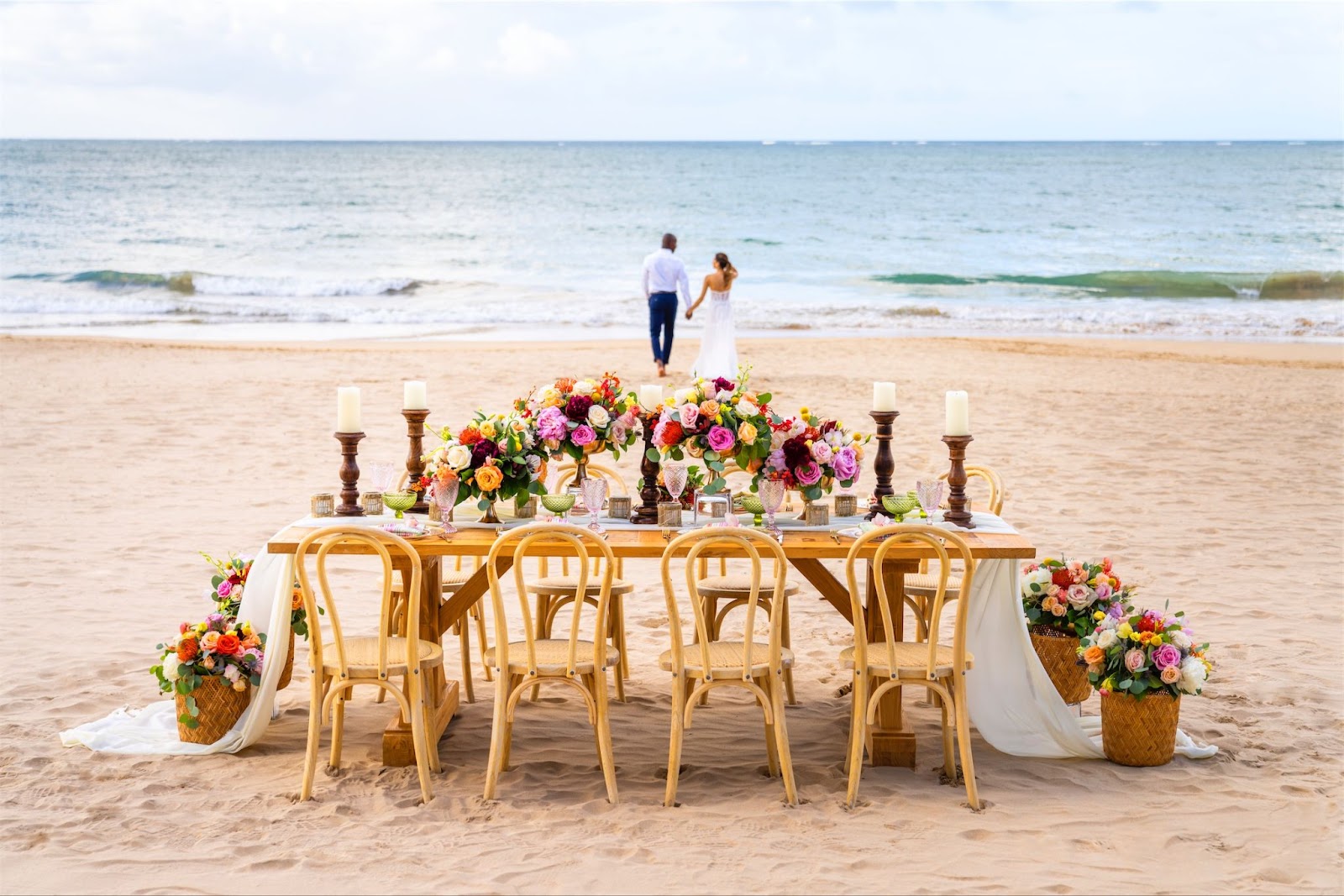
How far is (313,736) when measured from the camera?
4.32m

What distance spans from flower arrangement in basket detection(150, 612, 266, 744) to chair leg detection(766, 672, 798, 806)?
1912 millimetres

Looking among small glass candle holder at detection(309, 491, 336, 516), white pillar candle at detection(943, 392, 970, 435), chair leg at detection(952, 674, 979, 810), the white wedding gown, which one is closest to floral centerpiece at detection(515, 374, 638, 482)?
small glass candle holder at detection(309, 491, 336, 516)

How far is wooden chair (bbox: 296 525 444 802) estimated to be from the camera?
165 inches

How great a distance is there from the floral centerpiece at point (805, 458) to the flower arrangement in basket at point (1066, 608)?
955 millimetres

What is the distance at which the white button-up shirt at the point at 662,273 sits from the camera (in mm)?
14211

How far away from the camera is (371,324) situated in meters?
21.2

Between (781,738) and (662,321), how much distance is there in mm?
10481

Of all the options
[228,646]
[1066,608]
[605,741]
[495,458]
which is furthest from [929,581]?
[228,646]

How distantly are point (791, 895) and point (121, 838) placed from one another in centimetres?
202

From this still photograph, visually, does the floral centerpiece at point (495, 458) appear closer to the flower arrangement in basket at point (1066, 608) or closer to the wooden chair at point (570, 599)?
the wooden chair at point (570, 599)

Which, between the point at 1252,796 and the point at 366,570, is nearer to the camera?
the point at 1252,796

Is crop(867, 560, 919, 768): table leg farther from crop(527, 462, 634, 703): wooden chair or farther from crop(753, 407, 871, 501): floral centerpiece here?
crop(527, 462, 634, 703): wooden chair

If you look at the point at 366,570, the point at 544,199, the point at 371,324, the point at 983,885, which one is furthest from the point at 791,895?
the point at 544,199

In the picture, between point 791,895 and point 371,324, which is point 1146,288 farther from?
point 791,895
